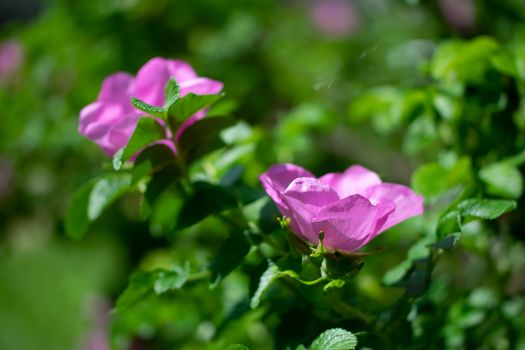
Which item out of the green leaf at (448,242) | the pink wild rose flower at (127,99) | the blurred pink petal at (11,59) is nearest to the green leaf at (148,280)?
the pink wild rose flower at (127,99)

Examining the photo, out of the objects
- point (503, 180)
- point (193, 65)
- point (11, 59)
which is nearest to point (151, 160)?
point (503, 180)

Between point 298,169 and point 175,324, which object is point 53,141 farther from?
point 298,169

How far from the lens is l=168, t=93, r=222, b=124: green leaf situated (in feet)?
2.47

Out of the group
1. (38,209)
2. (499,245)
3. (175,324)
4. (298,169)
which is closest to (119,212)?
(38,209)

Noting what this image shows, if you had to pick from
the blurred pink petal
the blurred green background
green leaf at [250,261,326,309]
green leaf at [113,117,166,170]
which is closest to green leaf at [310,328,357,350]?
green leaf at [250,261,326,309]

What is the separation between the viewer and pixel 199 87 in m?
0.80

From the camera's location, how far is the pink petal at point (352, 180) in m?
0.78

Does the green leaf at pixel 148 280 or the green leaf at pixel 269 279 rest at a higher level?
the green leaf at pixel 269 279

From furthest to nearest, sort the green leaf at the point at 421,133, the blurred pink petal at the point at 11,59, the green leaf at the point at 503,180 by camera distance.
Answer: the blurred pink petal at the point at 11,59
the green leaf at the point at 421,133
the green leaf at the point at 503,180

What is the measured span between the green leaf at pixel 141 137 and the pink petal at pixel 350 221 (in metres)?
0.20

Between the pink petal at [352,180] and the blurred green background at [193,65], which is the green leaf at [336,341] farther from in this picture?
the blurred green background at [193,65]

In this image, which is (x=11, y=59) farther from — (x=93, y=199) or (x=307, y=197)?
(x=307, y=197)

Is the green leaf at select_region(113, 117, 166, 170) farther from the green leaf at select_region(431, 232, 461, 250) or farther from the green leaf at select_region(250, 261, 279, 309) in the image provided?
the green leaf at select_region(431, 232, 461, 250)

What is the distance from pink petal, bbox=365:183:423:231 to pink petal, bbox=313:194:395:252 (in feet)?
0.07
